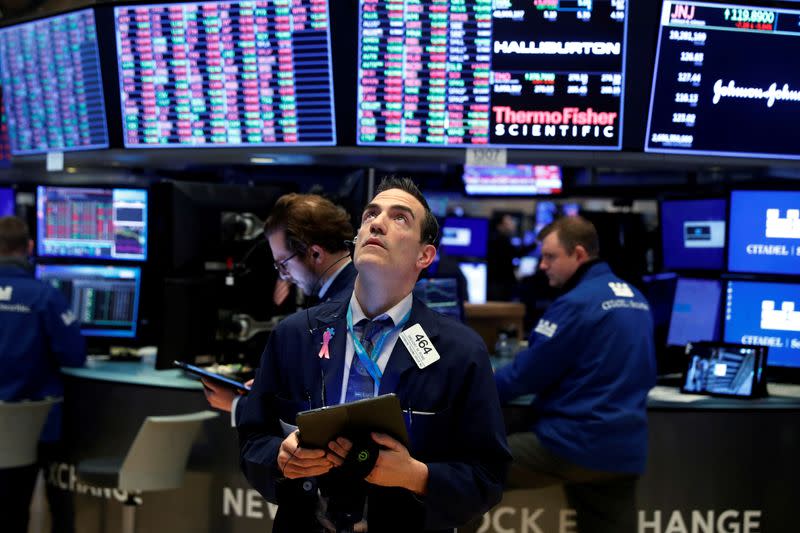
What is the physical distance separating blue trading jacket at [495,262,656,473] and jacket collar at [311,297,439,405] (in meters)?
1.66

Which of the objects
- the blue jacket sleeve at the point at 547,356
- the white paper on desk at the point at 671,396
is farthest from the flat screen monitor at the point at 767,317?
the blue jacket sleeve at the point at 547,356

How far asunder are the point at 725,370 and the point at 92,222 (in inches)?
134

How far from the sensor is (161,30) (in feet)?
15.0

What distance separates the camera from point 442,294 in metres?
4.50

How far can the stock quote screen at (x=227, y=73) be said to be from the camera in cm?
439

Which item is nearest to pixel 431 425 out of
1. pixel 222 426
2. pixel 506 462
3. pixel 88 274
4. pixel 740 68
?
pixel 506 462

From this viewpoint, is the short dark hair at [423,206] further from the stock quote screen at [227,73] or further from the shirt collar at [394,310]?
the stock quote screen at [227,73]

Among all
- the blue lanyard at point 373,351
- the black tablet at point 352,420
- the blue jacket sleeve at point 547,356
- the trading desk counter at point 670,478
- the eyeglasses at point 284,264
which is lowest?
the trading desk counter at point 670,478

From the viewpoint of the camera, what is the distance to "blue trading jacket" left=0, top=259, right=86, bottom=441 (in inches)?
177

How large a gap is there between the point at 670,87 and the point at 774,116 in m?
0.51

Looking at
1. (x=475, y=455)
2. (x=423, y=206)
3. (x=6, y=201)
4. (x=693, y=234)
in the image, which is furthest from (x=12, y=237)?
(x=693, y=234)

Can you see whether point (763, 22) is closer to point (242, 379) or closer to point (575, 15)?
point (575, 15)

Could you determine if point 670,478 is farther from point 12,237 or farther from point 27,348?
point 12,237

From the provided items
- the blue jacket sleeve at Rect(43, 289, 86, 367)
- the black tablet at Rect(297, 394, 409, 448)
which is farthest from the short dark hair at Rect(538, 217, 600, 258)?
the blue jacket sleeve at Rect(43, 289, 86, 367)
